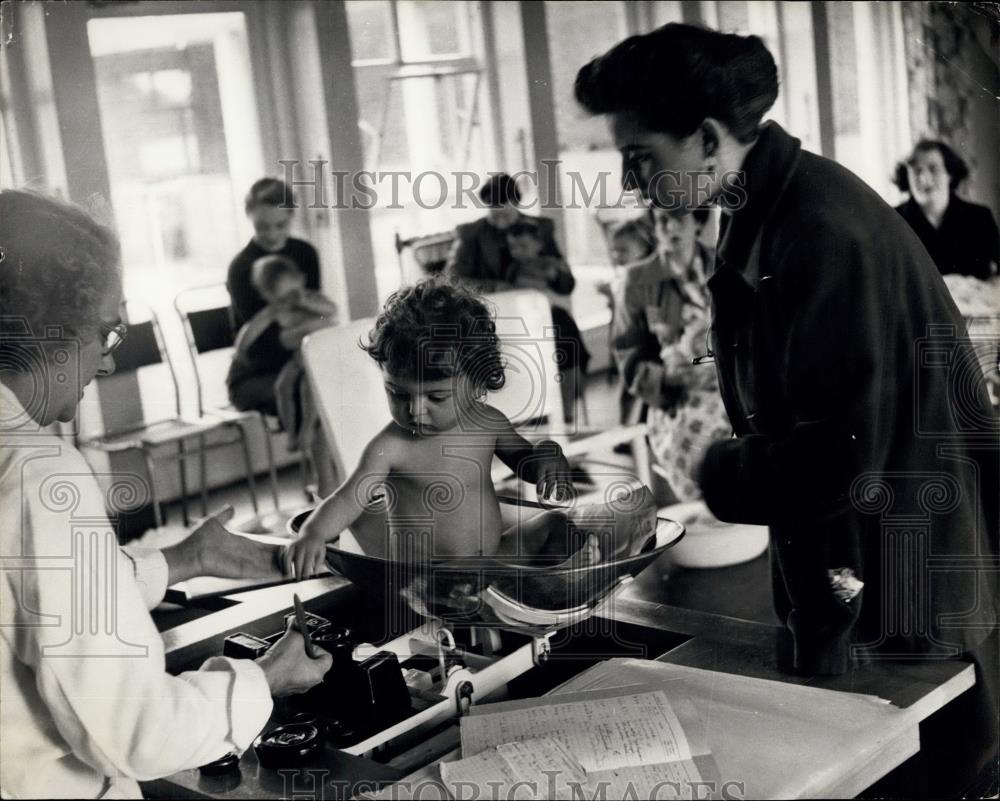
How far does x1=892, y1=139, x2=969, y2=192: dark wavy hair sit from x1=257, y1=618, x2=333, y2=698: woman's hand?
91 cm

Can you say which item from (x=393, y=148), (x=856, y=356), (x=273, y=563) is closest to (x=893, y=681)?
(x=856, y=356)

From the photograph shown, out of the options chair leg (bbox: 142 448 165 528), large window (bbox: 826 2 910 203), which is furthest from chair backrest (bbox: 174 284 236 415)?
large window (bbox: 826 2 910 203)

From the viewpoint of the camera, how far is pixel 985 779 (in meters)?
1.38

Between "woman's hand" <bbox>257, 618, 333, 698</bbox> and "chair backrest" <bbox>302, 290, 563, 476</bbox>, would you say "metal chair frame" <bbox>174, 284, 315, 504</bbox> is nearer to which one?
"chair backrest" <bbox>302, 290, 563, 476</bbox>

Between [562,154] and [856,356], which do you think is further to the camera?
[562,154]

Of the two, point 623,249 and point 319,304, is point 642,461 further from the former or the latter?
point 319,304

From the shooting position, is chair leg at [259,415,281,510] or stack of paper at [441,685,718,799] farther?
chair leg at [259,415,281,510]

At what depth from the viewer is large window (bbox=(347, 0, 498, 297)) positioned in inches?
55.6

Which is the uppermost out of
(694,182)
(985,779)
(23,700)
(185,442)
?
Answer: (694,182)

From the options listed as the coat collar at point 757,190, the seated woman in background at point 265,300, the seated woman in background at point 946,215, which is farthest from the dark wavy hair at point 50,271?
the seated woman in background at point 946,215

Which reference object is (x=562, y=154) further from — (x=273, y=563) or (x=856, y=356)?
(x=273, y=563)

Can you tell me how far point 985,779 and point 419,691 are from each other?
0.71 m

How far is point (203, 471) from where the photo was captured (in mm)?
1412

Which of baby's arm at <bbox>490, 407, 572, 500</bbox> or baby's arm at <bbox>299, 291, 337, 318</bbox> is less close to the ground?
baby's arm at <bbox>299, 291, 337, 318</bbox>
